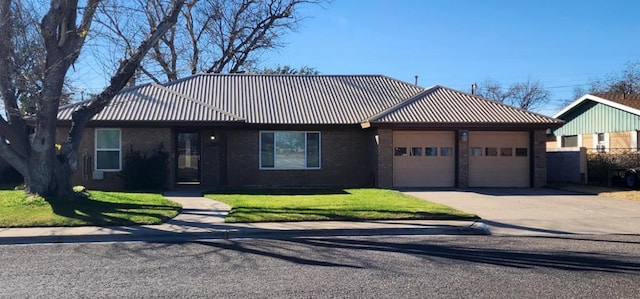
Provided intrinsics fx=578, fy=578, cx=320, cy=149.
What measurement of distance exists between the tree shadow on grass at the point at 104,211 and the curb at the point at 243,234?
1.23m

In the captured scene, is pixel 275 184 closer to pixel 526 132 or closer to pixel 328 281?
pixel 526 132

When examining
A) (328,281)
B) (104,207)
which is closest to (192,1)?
(104,207)

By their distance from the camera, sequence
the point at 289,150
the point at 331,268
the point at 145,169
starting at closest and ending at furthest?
the point at 331,268 → the point at 145,169 → the point at 289,150

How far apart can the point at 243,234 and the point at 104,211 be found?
4145 mm

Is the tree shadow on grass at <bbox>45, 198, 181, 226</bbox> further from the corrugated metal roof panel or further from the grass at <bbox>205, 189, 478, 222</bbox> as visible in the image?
the corrugated metal roof panel

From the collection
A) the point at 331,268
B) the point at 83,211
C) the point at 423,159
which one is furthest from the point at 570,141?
the point at 331,268

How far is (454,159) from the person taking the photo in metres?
22.4

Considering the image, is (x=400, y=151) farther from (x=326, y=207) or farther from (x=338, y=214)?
(x=338, y=214)

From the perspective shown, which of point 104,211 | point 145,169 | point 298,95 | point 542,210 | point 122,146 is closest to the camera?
point 104,211

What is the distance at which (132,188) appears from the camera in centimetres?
2078

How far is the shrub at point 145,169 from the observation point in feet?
67.3

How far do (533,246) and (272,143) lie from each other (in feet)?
45.5

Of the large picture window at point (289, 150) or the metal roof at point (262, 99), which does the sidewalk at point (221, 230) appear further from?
the large picture window at point (289, 150)

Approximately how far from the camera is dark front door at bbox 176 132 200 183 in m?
23.0
